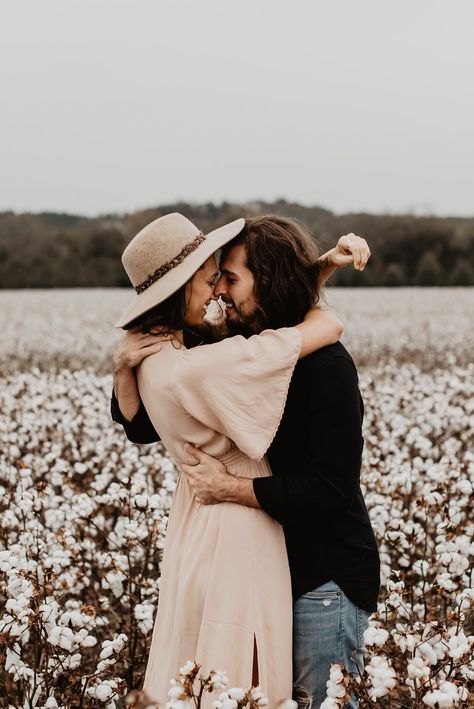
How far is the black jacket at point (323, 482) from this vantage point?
2248 millimetres

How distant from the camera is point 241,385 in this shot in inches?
86.7

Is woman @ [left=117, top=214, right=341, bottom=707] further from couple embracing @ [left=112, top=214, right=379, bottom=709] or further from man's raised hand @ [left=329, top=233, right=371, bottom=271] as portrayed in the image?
man's raised hand @ [left=329, top=233, right=371, bottom=271]

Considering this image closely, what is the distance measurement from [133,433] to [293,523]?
73cm

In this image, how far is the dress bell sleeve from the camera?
220 centimetres

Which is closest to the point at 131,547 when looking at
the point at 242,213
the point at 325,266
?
the point at 325,266

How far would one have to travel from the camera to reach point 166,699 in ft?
7.88

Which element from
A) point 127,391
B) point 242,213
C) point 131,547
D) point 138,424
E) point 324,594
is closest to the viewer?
point 324,594

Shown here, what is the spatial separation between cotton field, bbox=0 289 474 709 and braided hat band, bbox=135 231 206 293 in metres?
0.93

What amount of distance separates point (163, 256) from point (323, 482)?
2.70ft

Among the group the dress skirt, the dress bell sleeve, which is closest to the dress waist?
the dress skirt

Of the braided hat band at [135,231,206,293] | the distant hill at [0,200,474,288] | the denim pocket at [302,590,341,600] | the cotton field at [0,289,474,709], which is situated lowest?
the distant hill at [0,200,474,288]

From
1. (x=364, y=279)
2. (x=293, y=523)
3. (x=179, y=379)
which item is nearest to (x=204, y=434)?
(x=179, y=379)

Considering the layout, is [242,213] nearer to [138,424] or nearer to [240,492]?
[138,424]

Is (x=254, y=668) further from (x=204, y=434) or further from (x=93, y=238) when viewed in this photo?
(x=93, y=238)
